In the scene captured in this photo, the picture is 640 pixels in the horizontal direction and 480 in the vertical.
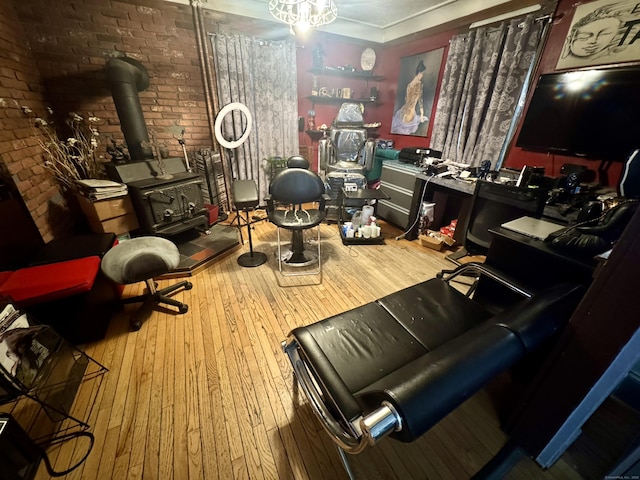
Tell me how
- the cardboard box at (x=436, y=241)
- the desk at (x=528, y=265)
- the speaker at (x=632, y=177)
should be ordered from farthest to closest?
the cardboard box at (x=436, y=241)
the desk at (x=528, y=265)
the speaker at (x=632, y=177)

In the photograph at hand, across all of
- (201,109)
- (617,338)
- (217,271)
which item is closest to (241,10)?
(201,109)

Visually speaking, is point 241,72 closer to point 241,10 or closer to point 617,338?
point 241,10

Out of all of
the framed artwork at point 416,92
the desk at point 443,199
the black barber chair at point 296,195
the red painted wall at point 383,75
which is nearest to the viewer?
the black barber chair at point 296,195

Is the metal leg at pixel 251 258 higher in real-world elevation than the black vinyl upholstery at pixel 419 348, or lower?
lower

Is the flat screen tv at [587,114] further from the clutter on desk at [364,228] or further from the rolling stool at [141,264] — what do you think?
the rolling stool at [141,264]

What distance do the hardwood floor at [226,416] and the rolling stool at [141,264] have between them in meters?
0.09

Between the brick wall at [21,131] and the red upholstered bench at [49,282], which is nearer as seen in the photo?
the red upholstered bench at [49,282]

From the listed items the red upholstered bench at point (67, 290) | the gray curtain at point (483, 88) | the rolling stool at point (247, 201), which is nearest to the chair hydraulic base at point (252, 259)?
the rolling stool at point (247, 201)

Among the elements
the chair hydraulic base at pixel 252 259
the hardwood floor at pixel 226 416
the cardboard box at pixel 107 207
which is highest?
the cardboard box at pixel 107 207

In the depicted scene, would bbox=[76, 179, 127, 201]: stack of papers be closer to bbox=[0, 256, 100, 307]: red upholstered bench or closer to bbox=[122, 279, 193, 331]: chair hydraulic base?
bbox=[0, 256, 100, 307]: red upholstered bench

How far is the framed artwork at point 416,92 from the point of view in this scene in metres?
3.31

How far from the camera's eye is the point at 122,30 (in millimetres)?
2572

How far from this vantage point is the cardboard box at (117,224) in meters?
2.24

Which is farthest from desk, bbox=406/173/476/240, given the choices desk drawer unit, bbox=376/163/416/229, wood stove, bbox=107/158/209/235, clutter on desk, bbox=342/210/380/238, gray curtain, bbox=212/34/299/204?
wood stove, bbox=107/158/209/235
